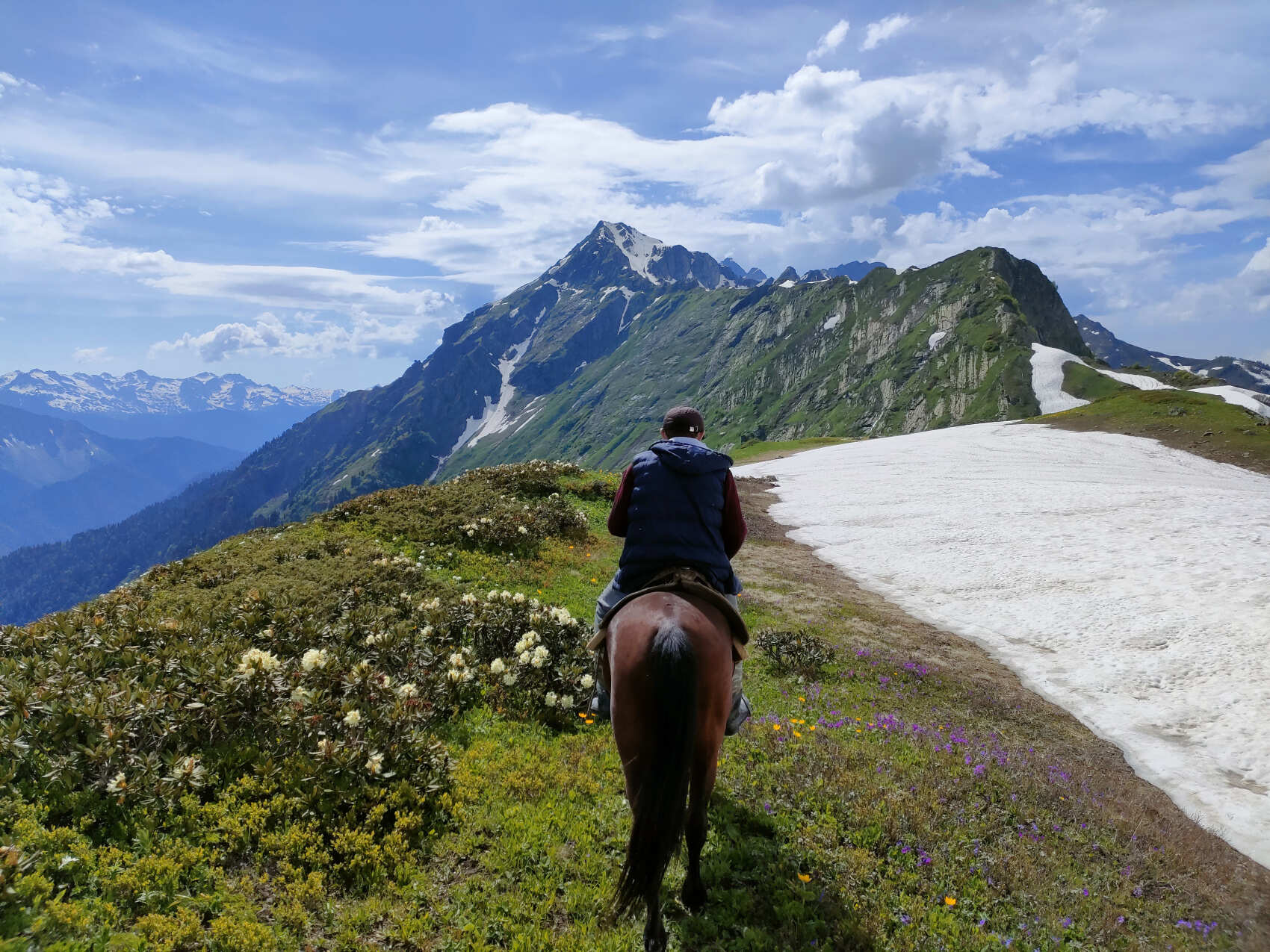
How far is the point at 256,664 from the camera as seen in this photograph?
7.89 meters

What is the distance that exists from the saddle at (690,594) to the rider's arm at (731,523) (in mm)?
906

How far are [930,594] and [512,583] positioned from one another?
1490 centimetres

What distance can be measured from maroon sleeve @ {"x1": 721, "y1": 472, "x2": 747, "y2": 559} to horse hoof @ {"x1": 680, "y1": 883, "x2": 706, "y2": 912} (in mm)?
3678

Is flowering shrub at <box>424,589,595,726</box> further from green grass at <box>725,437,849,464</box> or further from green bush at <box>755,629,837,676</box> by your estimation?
green grass at <box>725,437,849,464</box>

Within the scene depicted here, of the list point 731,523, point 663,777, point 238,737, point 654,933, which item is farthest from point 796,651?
point 238,737

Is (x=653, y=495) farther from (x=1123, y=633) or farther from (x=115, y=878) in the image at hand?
(x=1123, y=633)

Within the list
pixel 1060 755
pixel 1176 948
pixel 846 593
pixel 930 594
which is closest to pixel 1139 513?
pixel 930 594

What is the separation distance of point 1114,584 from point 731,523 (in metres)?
19.9

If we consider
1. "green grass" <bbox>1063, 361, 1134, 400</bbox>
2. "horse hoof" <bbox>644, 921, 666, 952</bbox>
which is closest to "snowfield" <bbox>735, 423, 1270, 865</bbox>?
"horse hoof" <bbox>644, 921, 666, 952</bbox>

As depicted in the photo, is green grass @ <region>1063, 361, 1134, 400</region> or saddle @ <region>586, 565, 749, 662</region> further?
green grass @ <region>1063, 361, 1134, 400</region>

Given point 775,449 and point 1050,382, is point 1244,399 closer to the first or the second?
point 1050,382

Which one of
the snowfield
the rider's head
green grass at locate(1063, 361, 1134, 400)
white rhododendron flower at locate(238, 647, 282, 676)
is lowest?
the snowfield

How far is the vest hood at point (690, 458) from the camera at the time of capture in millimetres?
7086

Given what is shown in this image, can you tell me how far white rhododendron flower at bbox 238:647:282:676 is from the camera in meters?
7.79
